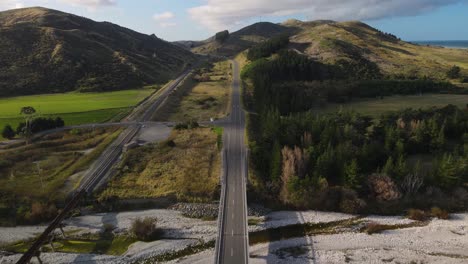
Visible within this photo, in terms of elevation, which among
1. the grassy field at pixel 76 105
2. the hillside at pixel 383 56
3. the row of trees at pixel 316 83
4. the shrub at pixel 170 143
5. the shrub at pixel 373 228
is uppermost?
the hillside at pixel 383 56

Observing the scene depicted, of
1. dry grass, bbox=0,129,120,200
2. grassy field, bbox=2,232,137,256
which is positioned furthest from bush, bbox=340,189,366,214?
dry grass, bbox=0,129,120,200

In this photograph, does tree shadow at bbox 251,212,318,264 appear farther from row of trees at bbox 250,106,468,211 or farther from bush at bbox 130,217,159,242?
bush at bbox 130,217,159,242

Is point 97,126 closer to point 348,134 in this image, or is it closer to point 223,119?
point 223,119

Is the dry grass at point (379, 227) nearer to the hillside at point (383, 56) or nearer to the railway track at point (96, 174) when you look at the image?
the railway track at point (96, 174)

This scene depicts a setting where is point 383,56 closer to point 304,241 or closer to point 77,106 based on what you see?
point 77,106

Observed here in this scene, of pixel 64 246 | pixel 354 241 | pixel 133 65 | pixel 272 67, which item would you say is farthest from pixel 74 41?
pixel 354 241

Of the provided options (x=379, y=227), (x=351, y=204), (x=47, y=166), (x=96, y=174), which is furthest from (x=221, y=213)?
(x=47, y=166)

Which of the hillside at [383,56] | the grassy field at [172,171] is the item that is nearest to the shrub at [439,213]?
the grassy field at [172,171]

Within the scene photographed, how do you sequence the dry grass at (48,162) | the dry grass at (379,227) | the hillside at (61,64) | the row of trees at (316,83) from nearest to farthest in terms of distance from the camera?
the dry grass at (379,227) → the dry grass at (48,162) → the row of trees at (316,83) → the hillside at (61,64)
